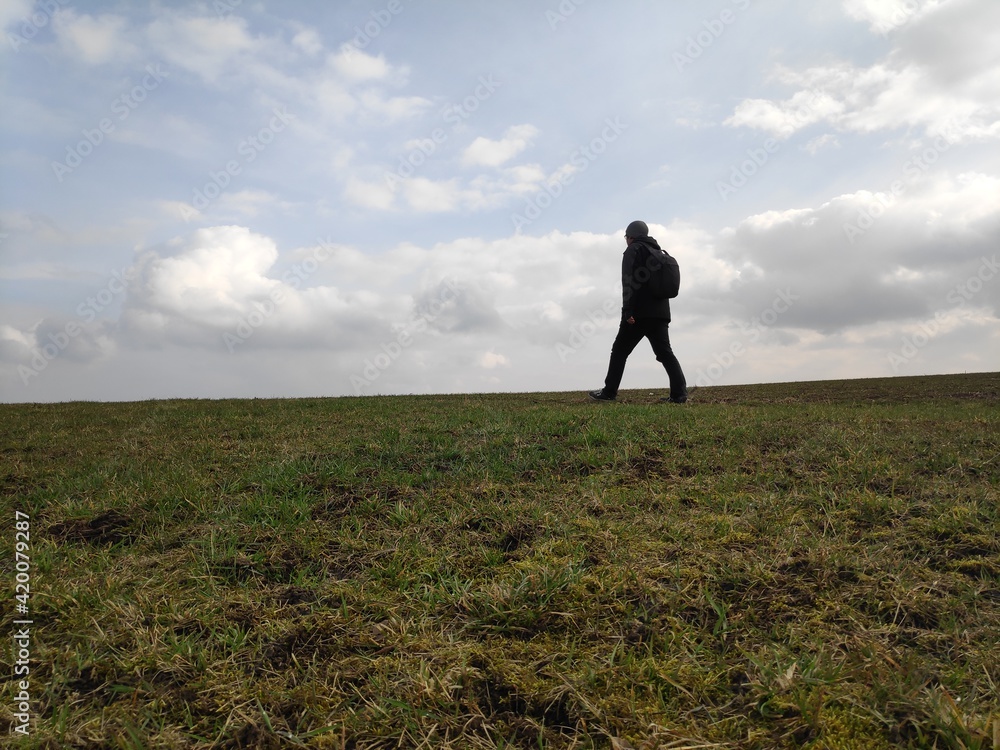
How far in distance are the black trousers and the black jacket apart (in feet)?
0.44

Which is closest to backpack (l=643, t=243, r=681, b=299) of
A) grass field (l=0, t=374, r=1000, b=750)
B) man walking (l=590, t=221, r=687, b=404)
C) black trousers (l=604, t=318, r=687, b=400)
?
man walking (l=590, t=221, r=687, b=404)

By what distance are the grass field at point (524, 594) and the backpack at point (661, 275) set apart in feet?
15.3

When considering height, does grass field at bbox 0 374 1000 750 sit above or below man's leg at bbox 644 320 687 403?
below

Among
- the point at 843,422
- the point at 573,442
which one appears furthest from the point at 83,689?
the point at 843,422

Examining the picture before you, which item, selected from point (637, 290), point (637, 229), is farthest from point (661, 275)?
point (637, 229)

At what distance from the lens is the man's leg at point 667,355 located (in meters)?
10.4

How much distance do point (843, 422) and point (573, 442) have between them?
3.38 metres

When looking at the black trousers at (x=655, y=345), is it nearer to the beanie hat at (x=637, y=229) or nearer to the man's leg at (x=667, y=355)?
the man's leg at (x=667, y=355)

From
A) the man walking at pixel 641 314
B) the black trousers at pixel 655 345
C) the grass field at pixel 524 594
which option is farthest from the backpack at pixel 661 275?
the grass field at pixel 524 594

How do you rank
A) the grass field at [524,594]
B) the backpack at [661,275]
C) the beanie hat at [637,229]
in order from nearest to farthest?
the grass field at [524,594], the backpack at [661,275], the beanie hat at [637,229]

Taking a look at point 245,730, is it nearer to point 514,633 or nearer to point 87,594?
point 514,633

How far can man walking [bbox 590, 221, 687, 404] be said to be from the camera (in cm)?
1023

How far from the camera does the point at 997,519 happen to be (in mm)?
3760

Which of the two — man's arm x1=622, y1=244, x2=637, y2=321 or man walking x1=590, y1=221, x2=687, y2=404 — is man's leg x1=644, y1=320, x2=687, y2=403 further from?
man's arm x1=622, y1=244, x2=637, y2=321
